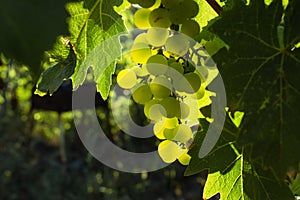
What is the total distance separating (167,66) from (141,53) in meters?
0.03

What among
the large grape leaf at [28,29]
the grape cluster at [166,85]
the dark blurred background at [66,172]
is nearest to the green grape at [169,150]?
the grape cluster at [166,85]

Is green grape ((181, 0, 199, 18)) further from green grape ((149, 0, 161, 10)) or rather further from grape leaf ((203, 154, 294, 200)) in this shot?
grape leaf ((203, 154, 294, 200))

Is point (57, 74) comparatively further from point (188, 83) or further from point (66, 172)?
point (66, 172)

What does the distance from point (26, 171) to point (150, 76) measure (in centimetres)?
279

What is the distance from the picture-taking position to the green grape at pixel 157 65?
0.51 m

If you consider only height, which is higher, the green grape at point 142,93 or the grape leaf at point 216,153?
the green grape at point 142,93

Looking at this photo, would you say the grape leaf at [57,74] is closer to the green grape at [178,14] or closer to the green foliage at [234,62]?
the green foliage at [234,62]

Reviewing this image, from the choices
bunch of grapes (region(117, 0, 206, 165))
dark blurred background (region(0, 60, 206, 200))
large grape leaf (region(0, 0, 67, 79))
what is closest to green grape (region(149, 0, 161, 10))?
bunch of grapes (region(117, 0, 206, 165))

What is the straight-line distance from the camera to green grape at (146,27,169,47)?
508 millimetres

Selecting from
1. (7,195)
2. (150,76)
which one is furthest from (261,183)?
(7,195)

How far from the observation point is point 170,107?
515 mm

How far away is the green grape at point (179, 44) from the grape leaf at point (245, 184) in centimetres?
14

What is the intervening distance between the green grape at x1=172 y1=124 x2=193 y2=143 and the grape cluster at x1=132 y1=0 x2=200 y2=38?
3.7 inches

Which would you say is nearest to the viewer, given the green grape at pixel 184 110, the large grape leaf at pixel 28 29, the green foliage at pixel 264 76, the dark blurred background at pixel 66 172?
the large grape leaf at pixel 28 29
